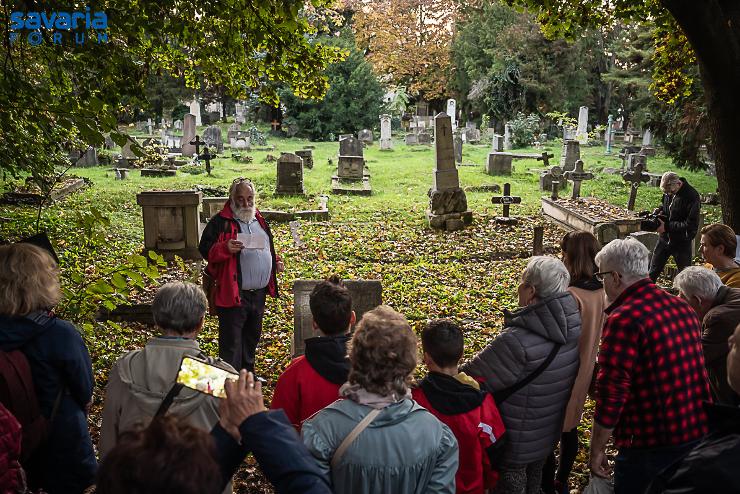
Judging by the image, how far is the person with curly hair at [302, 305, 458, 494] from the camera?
228 cm

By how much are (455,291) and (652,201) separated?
35.8 ft

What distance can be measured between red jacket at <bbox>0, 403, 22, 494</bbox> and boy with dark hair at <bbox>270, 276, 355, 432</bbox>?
1.15 meters

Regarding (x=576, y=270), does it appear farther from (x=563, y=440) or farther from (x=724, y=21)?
(x=724, y=21)

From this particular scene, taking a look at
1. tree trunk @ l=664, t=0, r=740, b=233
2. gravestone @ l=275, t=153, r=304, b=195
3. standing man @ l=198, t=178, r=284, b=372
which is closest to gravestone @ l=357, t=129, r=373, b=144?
gravestone @ l=275, t=153, r=304, b=195

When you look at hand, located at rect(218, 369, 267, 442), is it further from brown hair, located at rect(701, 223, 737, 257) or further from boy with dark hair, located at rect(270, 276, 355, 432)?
brown hair, located at rect(701, 223, 737, 257)

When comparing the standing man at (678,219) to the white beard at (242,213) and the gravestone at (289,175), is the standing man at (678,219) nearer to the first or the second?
the white beard at (242,213)

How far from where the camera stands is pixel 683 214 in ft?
27.2

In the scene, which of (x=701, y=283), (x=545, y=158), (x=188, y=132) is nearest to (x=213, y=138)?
(x=188, y=132)

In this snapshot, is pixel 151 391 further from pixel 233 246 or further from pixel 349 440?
pixel 233 246

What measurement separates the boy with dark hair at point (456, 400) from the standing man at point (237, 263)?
9.06ft

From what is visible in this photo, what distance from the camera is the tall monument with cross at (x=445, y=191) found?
1385 centimetres

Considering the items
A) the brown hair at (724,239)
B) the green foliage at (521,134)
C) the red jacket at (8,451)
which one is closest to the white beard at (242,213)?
the red jacket at (8,451)

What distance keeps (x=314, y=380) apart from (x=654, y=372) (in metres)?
1.75

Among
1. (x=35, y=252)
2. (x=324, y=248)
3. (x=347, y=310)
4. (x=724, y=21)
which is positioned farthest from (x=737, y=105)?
(x=324, y=248)
